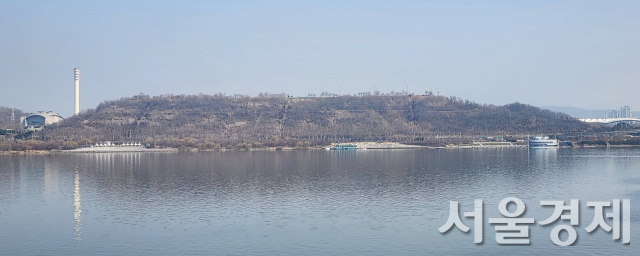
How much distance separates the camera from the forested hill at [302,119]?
86062 millimetres

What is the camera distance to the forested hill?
282 feet

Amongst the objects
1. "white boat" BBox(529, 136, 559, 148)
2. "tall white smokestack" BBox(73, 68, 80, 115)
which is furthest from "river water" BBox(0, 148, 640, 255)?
"tall white smokestack" BBox(73, 68, 80, 115)

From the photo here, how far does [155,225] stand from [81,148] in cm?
5757

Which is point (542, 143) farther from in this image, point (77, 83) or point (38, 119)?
point (38, 119)

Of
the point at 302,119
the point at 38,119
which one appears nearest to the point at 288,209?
the point at 302,119

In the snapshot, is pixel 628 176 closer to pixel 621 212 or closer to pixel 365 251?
pixel 621 212

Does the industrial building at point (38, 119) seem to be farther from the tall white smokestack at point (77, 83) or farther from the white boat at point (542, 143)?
the white boat at point (542, 143)

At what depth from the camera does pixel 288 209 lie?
2262 cm

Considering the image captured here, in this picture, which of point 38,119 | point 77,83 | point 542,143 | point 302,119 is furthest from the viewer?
point 77,83

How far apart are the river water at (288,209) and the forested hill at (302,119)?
4538cm

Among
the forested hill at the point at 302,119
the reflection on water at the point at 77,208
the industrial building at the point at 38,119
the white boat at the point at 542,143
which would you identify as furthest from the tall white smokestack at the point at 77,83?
the reflection on water at the point at 77,208

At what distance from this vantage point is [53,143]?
233ft

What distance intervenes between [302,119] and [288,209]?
73528 millimetres

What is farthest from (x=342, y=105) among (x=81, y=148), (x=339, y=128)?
(x=81, y=148)
